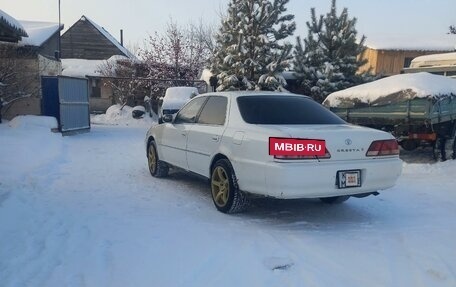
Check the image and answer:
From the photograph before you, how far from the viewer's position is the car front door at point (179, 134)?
249 inches

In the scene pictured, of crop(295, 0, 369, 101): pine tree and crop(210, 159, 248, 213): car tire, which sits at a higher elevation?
crop(295, 0, 369, 101): pine tree

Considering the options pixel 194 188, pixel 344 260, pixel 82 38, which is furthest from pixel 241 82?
pixel 82 38

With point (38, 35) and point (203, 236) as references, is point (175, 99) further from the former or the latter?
point (203, 236)

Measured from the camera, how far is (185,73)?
24.7m

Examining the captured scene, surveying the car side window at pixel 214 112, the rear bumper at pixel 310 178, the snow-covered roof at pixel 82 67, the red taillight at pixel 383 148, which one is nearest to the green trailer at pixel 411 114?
the red taillight at pixel 383 148

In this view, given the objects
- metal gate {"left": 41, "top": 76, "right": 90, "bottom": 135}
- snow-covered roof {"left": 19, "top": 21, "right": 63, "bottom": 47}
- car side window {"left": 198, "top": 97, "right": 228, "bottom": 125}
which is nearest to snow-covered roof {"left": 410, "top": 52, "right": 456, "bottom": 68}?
car side window {"left": 198, "top": 97, "right": 228, "bottom": 125}

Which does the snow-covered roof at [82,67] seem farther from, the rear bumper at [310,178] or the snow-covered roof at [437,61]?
the rear bumper at [310,178]

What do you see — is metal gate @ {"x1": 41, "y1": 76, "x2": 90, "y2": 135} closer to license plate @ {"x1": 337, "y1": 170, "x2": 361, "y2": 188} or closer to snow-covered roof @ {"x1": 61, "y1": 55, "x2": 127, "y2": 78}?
license plate @ {"x1": 337, "y1": 170, "x2": 361, "y2": 188}

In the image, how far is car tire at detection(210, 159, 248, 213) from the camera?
501 centimetres

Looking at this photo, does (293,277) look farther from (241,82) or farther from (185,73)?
(185,73)

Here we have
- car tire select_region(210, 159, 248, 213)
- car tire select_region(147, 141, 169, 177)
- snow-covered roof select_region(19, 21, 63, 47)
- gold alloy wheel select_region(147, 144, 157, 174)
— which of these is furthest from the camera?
snow-covered roof select_region(19, 21, 63, 47)

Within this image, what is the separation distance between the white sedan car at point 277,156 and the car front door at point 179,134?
0.23 feet

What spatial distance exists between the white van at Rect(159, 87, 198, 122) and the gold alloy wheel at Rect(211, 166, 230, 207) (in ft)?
35.2

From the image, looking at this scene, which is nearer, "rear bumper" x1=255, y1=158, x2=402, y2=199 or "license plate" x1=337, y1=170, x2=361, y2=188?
"rear bumper" x1=255, y1=158, x2=402, y2=199
